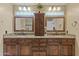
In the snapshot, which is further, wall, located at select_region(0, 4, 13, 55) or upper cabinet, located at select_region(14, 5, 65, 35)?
upper cabinet, located at select_region(14, 5, 65, 35)

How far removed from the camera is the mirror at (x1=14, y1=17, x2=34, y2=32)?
47.6 inches

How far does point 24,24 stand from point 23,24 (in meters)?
0.01

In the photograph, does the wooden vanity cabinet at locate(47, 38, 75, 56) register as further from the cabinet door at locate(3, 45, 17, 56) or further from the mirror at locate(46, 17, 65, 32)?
the cabinet door at locate(3, 45, 17, 56)

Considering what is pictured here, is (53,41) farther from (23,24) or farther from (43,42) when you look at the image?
(23,24)

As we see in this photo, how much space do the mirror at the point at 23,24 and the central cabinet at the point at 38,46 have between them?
118mm

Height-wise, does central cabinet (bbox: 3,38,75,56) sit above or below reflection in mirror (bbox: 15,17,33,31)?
below

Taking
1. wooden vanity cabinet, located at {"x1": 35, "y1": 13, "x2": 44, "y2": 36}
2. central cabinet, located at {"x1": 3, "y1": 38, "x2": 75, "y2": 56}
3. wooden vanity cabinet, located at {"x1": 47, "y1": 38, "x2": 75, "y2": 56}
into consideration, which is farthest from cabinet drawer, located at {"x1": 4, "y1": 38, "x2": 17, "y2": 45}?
wooden vanity cabinet, located at {"x1": 47, "y1": 38, "x2": 75, "y2": 56}

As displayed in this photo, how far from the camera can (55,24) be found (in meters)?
1.29

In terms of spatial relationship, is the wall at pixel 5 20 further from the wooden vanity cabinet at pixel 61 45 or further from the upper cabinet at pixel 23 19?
the wooden vanity cabinet at pixel 61 45

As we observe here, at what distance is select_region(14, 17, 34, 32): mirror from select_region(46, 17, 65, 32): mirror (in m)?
0.18

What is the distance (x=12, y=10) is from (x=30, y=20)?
212 mm

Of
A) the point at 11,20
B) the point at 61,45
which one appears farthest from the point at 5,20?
the point at 61,45

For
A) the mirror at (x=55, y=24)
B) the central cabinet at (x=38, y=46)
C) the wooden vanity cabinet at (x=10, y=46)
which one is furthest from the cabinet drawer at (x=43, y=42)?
the wooden vanity cabinet at (x=10, y=46)

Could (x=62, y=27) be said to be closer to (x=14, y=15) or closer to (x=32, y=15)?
(x=32, y=15)
